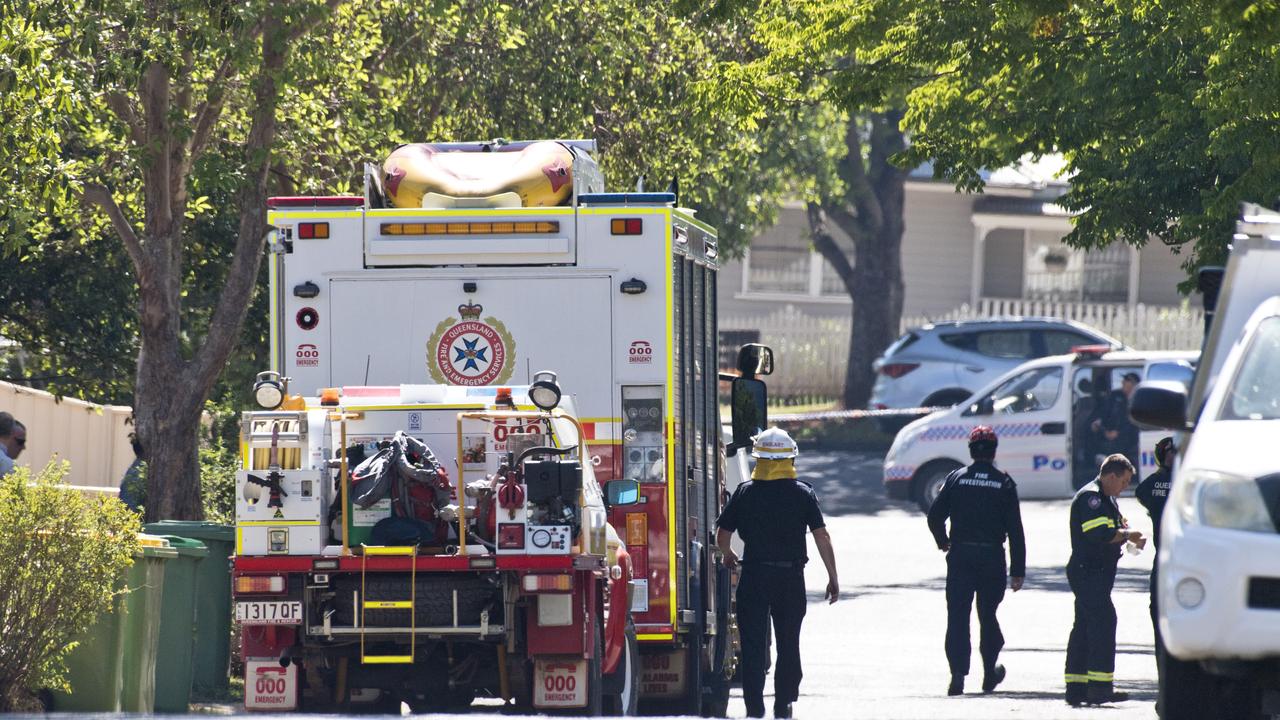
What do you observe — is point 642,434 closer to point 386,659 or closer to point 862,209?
point 386,659

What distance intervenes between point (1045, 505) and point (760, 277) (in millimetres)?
16521

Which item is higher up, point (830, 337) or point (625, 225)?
point (830, 337)

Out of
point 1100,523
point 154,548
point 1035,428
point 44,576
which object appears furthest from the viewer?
point 1035,428

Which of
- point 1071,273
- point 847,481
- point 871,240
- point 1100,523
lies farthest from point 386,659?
point 1071,273

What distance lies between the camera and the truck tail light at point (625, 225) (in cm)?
1168

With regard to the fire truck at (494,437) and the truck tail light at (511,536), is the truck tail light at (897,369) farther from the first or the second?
the truck tail light at (511,536)

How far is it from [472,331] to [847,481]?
1606cm

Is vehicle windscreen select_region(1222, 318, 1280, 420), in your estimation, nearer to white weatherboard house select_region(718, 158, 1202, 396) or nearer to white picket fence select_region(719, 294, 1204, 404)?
white picket fence select_region(719, 294, 1204, 404)

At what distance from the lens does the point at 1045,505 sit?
81.9 feet

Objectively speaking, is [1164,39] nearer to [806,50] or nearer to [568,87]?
[806,50]

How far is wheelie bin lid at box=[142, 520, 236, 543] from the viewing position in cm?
1231

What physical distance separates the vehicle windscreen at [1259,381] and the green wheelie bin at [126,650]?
5.54 metres

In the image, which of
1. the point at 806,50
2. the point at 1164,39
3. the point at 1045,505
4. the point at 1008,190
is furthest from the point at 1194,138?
the point at 1008,190

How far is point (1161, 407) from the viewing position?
804cm
